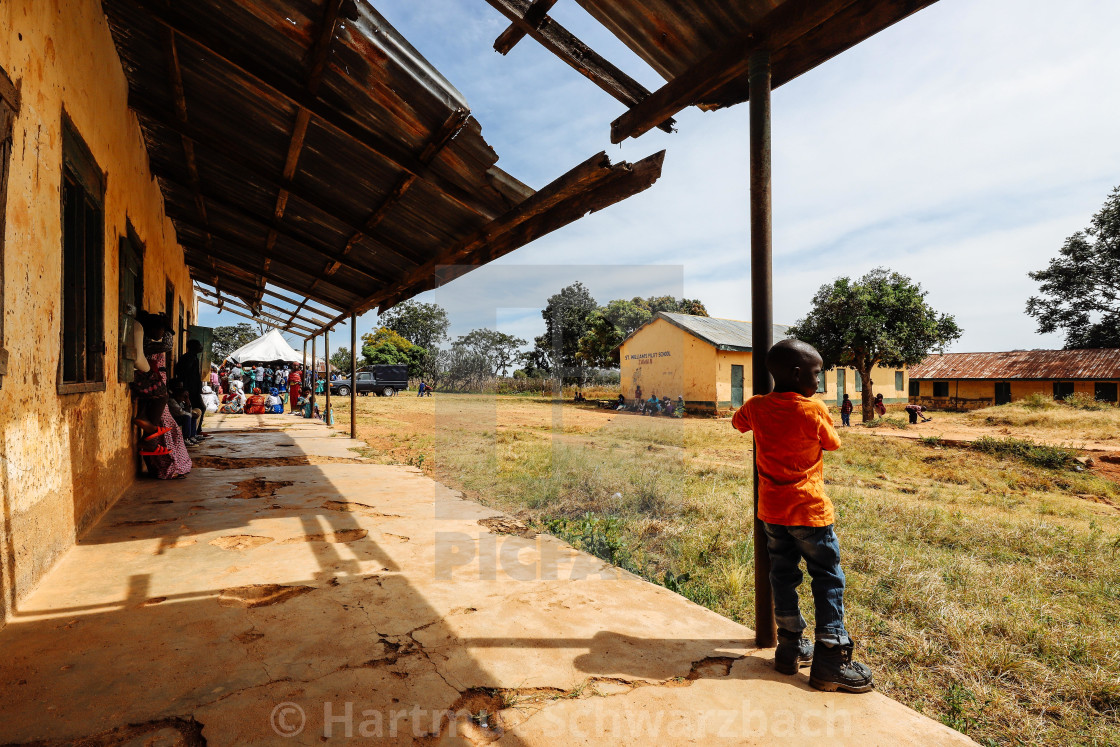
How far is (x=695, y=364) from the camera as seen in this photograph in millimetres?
19719

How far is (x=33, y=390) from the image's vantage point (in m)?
2.59

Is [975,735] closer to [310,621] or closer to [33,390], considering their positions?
[310,621]

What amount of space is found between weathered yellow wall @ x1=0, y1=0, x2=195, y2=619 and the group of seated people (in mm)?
17133

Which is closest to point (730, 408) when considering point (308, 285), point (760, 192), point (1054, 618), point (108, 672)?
point (308, 285)

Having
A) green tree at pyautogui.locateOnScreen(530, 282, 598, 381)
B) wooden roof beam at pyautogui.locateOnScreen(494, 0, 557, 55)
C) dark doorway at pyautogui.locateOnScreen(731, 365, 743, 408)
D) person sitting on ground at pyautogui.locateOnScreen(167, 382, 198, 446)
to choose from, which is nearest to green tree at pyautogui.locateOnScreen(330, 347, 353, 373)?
green tree at pyautogui.locateOnScreen(530, 282, 598, 381)

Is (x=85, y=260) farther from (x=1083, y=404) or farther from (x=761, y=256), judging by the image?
(x=1083, y=404)

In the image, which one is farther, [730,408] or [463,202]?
[730,408]

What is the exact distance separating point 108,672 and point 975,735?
3257 mm

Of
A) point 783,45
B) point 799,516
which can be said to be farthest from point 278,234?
point 799,516

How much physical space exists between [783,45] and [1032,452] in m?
10.6

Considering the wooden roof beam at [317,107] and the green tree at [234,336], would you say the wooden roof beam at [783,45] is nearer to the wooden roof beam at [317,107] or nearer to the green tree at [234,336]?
the wooden roof beam at [317,107]

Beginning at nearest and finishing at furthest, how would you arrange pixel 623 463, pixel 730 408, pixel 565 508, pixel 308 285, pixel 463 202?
pixel 463 202, pixel 565 508, pixel 623 463, pixel 308 285, pixel 730 408

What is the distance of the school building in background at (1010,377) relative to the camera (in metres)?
22.3

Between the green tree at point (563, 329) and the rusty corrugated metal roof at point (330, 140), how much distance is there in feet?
90.3
